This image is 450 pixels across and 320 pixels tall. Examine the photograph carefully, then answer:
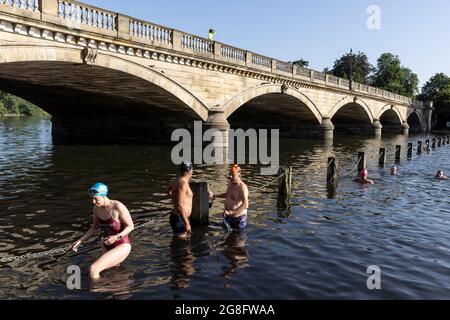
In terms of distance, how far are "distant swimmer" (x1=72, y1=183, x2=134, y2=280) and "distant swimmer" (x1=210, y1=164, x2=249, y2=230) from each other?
2.91 meters

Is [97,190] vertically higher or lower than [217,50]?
lower

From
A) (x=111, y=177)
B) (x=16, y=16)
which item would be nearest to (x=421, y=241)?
(x=111, y=177)

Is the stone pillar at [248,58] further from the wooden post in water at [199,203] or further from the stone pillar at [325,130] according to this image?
the wooden post in water at [199,203]

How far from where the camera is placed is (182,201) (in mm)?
7883

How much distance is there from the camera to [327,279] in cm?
641

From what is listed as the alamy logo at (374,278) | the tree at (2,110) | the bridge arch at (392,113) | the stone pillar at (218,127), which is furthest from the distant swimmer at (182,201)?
the tree at (2,110)

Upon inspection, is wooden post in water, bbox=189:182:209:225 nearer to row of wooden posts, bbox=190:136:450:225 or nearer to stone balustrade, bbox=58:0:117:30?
row of wooden posts, bbox=190:136:450:225

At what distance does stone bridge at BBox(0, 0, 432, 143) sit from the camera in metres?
14.0

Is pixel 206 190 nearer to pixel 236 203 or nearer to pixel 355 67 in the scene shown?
pixel 236 203

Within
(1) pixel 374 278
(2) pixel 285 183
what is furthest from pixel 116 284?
(2) pixel 285 183

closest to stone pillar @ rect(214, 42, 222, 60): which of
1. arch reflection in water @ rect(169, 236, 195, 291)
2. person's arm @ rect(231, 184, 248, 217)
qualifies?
person's arm @ rect(231, 184, 248, 217)

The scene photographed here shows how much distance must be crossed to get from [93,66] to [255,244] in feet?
37.5
